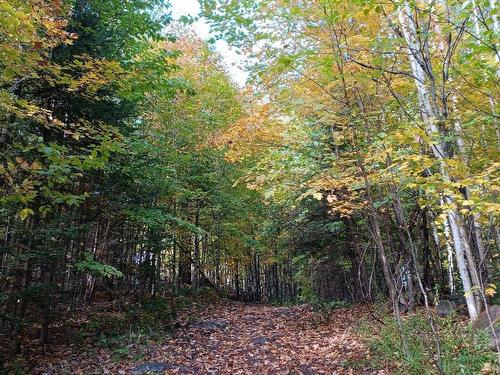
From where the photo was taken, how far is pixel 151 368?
698 centimetres

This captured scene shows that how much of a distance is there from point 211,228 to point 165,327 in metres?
7.97

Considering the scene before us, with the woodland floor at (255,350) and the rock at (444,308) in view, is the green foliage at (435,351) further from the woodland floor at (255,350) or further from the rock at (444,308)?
the rock at (444,308)

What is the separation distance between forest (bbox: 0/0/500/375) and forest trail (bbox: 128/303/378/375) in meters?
0.06

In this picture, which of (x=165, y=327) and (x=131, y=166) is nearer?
(x=131, y=166)

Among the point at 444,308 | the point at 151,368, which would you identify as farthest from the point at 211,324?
the point at 444,308

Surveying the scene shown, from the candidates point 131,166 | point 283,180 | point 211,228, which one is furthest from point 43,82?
point 211,228

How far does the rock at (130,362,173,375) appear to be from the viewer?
681 cm

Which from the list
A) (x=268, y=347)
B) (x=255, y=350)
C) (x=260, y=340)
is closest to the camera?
(x=255, y=350)

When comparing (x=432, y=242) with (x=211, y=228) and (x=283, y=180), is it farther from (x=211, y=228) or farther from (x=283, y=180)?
(x=211, y=228)

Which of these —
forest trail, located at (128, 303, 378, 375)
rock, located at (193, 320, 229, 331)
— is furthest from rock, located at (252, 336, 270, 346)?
rock, located at (193, 320, 229, 331)

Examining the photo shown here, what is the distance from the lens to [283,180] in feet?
27.6

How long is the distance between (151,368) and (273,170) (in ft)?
15.1

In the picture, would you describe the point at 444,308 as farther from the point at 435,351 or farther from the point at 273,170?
the point at 273,170

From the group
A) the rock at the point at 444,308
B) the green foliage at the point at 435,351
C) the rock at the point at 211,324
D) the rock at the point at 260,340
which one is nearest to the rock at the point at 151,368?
the rock at the point at 260,340
